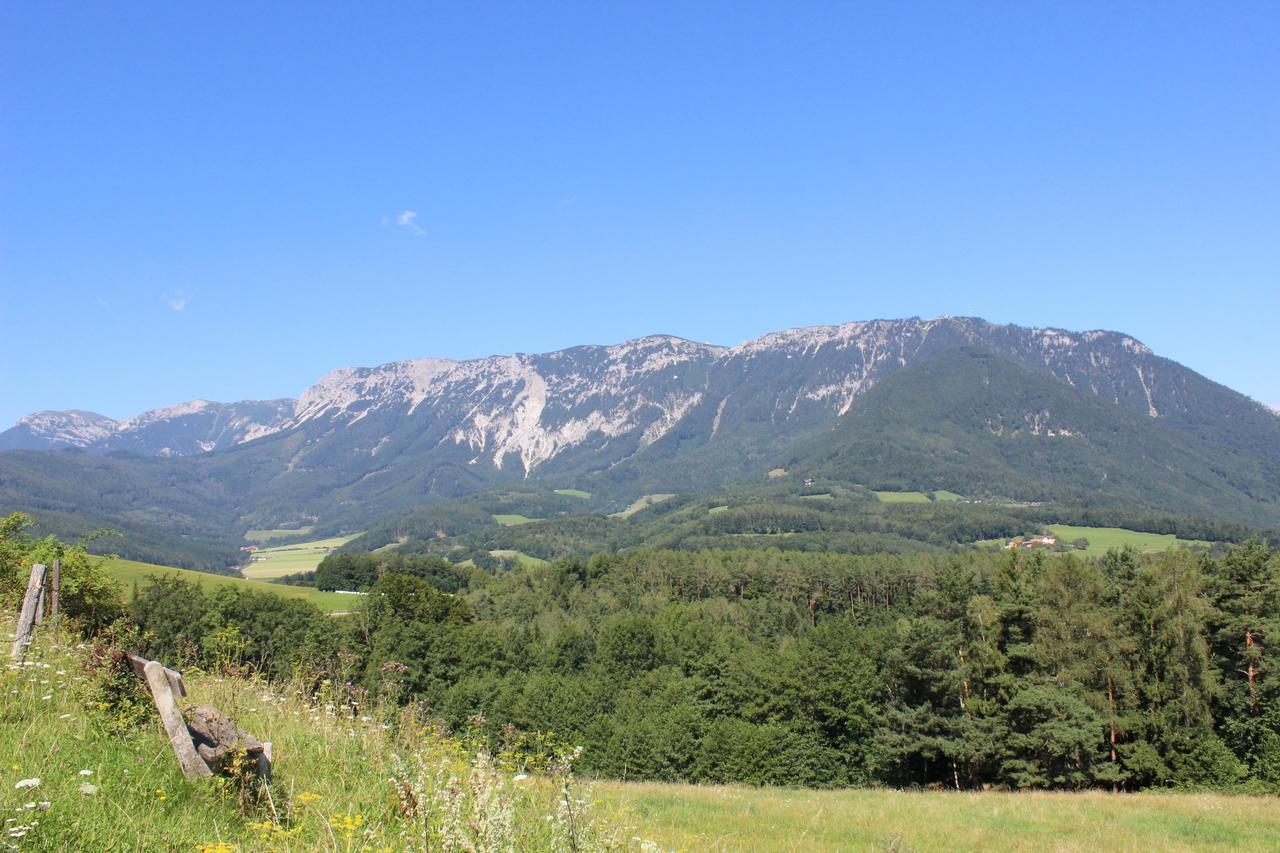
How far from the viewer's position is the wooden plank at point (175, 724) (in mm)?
5504

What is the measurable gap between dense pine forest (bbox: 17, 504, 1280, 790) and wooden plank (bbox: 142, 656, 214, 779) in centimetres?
366

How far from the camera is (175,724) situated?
559 centimetres

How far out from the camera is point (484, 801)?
181 inches

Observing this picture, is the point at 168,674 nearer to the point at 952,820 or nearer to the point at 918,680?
the point at 952,820

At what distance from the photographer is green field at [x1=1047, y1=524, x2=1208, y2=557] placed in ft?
484

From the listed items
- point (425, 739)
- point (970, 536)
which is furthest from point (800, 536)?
point (425, 739)

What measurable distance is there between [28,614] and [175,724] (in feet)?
16.8

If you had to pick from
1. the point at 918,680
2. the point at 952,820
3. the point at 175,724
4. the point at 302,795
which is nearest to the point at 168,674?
the point at 175,724

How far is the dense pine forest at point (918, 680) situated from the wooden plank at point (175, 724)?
12.0 ft

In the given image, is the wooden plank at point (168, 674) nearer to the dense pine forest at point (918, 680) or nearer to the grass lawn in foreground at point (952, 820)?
the dense pine forest at point (918, 680)

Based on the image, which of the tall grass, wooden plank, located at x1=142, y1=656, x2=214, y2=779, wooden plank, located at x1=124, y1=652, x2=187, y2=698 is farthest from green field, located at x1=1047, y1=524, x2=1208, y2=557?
wooden plank, located at x1=142, y1=656, x2=214, y2=779

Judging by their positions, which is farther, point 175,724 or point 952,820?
point 952,820

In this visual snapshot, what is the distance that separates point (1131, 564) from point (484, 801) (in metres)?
55.3

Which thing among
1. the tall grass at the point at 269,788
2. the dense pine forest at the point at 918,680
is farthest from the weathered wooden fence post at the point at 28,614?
the dense pine forest at the point at 918,680
